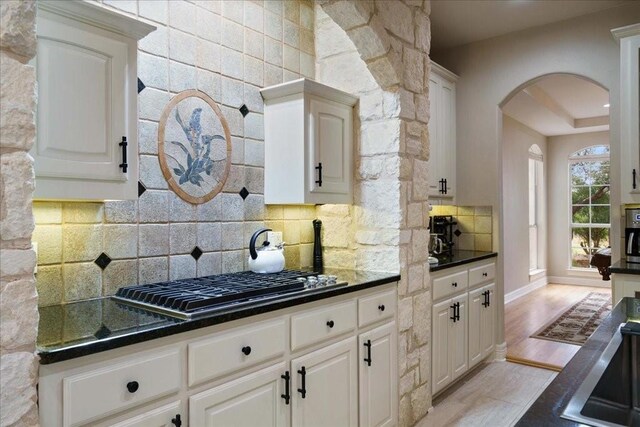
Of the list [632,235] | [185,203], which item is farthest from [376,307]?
[632,235]

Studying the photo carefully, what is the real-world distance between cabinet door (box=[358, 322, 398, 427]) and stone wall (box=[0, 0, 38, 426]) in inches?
62.3

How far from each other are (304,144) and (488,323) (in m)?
2.39

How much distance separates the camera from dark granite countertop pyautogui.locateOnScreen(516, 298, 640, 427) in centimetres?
84

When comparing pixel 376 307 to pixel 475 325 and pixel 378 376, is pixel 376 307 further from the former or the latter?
pixel 475 325

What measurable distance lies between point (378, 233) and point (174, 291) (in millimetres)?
1352

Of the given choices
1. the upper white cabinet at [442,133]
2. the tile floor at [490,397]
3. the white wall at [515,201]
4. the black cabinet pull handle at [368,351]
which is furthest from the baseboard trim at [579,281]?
the black cabinet pull handle at [368,351]

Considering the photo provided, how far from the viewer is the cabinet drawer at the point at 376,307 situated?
2.34 metres

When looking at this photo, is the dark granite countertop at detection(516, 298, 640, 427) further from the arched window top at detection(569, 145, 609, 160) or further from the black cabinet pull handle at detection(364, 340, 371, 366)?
the arched window top at detection(569, 145, 609, 160)

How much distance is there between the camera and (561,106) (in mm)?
6434

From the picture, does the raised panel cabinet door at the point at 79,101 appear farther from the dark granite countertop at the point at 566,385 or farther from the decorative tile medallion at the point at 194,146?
the dark granite countertop at the point at 566,385

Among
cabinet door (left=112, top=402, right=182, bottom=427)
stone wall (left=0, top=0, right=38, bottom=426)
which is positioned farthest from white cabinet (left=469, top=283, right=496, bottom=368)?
stone wall (left=0, top=0, right=38, bottom=426)

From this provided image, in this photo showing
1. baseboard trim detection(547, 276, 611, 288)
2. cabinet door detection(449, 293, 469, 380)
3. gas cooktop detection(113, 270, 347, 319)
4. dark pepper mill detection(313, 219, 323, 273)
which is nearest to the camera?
gas cooktop detection(113, 270, 347, 319)

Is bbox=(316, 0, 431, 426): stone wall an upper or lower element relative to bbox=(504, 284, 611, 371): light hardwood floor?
upper

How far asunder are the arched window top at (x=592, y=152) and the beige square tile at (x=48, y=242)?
8.32 meters
